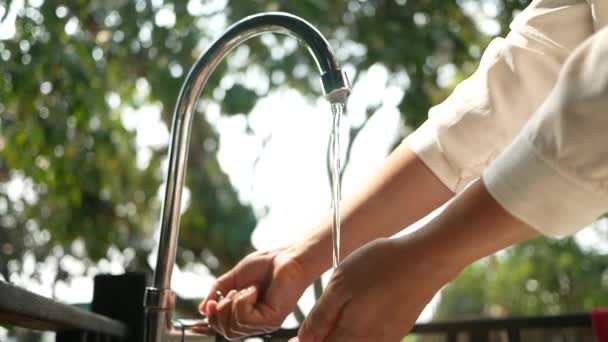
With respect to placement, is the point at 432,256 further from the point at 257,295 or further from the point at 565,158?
the point at 257,295

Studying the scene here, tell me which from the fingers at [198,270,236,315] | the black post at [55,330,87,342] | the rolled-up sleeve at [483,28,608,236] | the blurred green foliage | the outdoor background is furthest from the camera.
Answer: the blurred green foliage

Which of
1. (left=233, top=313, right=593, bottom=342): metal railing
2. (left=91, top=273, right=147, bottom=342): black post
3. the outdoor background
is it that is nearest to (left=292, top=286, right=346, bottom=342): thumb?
(left=91, top=273, right=147, bottom=342): black post

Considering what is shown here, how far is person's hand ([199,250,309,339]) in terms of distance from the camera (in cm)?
89

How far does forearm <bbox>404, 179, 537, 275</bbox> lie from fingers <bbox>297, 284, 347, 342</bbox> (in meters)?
0.07

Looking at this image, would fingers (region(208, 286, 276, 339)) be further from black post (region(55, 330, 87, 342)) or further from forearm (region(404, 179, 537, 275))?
forearm (region(404, 179, 537, 275))

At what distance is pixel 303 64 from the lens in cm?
238

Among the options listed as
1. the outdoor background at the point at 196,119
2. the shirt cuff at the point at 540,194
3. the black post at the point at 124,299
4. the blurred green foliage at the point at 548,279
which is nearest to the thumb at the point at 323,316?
the shirt cuff at the point at 540,194

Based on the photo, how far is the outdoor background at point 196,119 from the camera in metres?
2.10

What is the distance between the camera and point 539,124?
0.48 metres

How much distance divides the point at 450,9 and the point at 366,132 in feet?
1.91

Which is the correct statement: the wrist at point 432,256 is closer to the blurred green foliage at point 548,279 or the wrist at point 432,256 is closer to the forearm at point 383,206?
the forearm at point 383,206

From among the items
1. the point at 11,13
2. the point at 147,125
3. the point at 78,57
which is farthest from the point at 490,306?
the point at 11,13

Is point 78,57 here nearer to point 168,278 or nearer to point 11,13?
point 11,13

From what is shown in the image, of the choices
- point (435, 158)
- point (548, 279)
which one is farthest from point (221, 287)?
point (548, 279)
